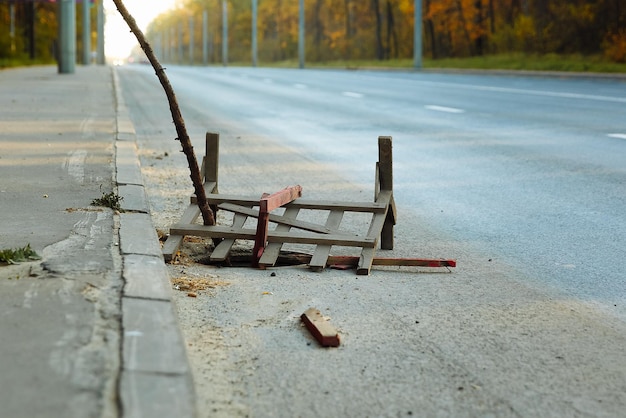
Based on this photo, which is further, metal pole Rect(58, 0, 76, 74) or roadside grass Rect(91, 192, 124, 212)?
metal pole Rect(58, 0, 76, 74)

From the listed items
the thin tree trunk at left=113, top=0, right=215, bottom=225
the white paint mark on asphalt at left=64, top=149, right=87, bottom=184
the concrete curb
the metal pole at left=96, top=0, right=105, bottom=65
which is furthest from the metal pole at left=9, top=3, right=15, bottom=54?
the concrete curb

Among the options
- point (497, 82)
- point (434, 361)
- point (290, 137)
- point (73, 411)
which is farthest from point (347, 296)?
point (497, 82)

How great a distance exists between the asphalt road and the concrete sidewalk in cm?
203

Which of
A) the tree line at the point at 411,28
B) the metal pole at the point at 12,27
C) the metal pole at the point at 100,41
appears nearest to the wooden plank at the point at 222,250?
the tree line at the point at 411,28

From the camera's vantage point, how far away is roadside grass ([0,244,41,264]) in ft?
16.6

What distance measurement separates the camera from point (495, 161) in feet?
36.1

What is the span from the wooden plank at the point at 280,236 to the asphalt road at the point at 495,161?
0.52m

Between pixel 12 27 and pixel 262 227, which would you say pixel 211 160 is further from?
pixel 12 27

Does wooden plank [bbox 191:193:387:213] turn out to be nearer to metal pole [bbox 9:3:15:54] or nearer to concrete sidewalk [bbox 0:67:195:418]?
concrete sidewalk [bbox 0:67:195:418]

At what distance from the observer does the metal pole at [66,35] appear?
3919 centimetres

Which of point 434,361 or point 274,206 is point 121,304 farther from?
point 274,206

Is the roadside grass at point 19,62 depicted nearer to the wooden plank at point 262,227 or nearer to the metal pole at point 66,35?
the metal pole at point 66,35

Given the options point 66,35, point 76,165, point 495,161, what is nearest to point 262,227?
point 76,165

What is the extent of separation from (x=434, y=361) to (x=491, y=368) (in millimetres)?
230
